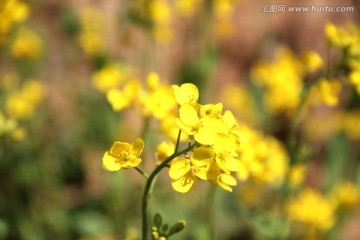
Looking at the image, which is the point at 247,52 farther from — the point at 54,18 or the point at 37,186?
the point at 37,186

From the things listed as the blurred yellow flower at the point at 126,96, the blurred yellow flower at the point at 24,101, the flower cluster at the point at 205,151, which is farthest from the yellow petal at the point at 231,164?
the blurred yellow flower at the point at 24,101

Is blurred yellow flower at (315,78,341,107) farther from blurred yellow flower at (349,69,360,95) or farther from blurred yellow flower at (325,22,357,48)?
blurred yellow flower at (325,22,357,48)

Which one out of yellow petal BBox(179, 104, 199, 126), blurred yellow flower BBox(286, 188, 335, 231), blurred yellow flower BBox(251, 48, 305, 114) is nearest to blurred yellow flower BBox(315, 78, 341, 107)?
yellow petal BBox(179, 104, 199, 126)

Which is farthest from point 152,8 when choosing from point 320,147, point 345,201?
point 320,147

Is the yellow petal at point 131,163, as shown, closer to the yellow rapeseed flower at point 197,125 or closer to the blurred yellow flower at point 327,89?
the yellow rapeseed flower at point 197,125

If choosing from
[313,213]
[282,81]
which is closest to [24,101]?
[282,81]
